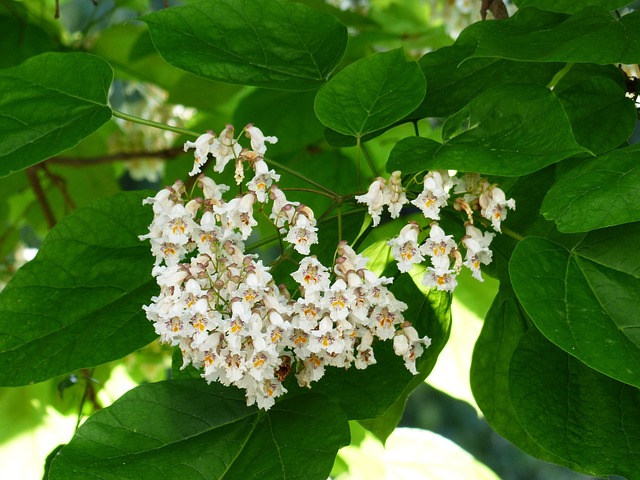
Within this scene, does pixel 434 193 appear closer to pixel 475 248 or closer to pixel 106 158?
pixel 475 248

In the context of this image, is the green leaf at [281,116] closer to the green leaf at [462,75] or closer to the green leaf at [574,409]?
the green leaf at [462,75]

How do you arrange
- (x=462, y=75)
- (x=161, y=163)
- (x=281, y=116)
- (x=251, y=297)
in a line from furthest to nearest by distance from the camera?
1. (x=161, y=163)
2. (x=281, y=116)
3. (x=462, y=75)
4. (x=251, y=297)

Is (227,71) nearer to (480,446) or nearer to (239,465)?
(239,465)

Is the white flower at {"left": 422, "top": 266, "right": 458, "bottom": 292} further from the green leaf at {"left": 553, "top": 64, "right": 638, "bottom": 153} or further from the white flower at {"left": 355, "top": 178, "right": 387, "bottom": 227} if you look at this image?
the green leaf at {"left": 553, "top": 64, "right": 638, "bottom": 153}

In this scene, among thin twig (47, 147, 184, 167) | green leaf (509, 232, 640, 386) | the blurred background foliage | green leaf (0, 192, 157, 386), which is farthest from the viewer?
thin twig (47, 147, 184, 167)

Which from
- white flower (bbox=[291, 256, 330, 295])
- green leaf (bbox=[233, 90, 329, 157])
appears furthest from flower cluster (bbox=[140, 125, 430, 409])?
green leaf (bbox=[233, 90, 329, 157])

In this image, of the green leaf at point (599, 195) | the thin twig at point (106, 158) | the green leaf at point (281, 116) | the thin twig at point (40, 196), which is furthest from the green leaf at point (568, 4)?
the thin twig at point (40, 196)

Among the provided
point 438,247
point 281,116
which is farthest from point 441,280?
point 281,116
